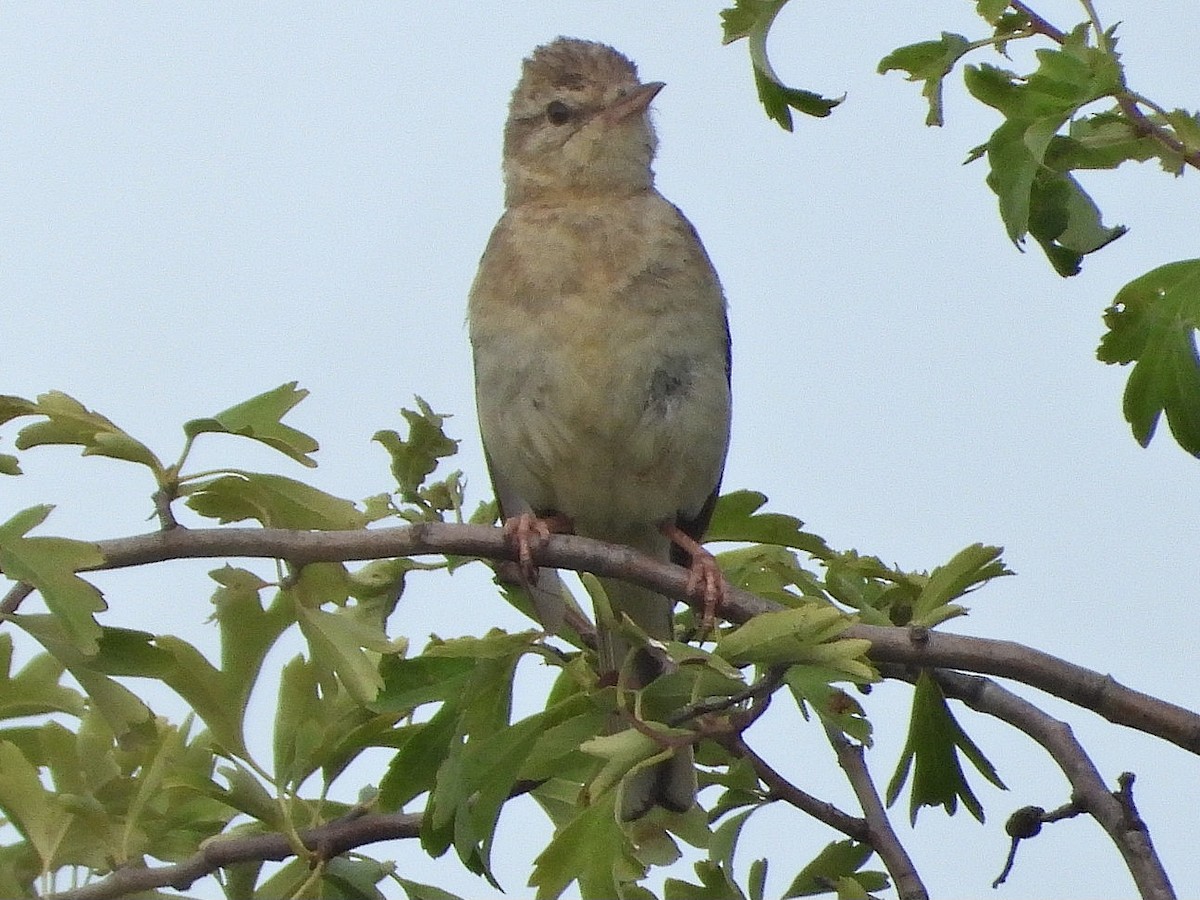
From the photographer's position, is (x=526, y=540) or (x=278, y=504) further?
(x=526, y=540)

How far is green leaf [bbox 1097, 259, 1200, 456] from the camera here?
241 cm

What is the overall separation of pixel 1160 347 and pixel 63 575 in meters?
1.73

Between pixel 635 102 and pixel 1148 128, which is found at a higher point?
pixel 635 102

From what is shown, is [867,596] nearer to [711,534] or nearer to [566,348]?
[711,534]

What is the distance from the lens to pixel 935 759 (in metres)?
2.87

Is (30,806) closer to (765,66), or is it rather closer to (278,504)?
(278,504)

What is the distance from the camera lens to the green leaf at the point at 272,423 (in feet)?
8.13

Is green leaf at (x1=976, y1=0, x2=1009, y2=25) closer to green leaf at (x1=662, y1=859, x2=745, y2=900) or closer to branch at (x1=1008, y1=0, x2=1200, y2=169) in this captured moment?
branch at (x1=1008, y1=0, x2=1200, y2=169)

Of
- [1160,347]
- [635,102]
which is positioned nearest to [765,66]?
[1160,347]

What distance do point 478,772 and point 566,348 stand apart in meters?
1.75

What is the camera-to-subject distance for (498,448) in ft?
13.9

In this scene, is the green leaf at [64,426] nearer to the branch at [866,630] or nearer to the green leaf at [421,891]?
the branch at [866,630]

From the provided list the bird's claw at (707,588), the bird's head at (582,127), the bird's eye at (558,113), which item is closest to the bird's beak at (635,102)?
the bird's head at (582,127)

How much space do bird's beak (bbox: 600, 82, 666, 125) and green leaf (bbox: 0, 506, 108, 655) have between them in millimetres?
2812
